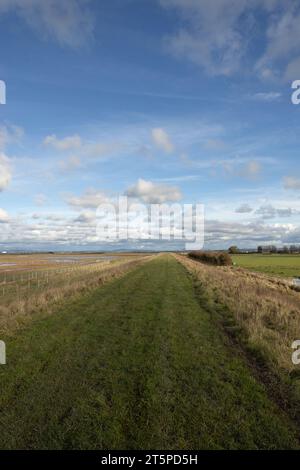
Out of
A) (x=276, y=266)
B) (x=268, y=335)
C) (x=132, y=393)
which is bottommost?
(x=276, y=266)

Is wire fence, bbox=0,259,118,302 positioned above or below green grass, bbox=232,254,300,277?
above

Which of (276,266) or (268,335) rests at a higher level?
(268,335)

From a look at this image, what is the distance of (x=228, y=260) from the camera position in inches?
3487

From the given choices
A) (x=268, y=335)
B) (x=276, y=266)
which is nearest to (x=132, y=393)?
(x=268, y=335)

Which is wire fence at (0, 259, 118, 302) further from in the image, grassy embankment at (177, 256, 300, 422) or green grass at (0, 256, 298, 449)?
grassy embankment at (177, 256, 300, 422)

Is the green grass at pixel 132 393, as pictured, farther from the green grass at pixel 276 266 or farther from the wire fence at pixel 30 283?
the green grass at pixel 276 266

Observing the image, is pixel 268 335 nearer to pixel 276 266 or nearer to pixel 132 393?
pixel 132 393

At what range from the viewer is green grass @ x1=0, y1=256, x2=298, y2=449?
5.44m

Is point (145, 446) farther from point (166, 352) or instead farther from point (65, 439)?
point (166, 352)

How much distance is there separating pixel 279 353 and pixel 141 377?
4.07 meters

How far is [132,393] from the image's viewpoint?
7137mm

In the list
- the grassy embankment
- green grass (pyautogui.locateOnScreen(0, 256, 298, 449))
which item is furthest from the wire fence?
the grassy embankment

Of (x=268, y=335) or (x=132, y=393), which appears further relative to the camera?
(x=268, y=335)
